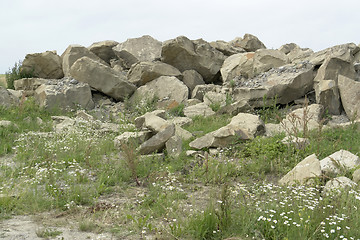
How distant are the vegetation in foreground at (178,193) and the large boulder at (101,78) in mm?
5069

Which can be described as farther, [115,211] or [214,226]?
[115,211]

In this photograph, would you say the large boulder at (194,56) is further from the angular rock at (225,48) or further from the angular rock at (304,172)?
the angular rock at (304,172)

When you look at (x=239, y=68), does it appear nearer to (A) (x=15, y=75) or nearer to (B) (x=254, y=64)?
(B) (x=254, y=64)

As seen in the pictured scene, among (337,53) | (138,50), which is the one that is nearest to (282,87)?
(337,53)

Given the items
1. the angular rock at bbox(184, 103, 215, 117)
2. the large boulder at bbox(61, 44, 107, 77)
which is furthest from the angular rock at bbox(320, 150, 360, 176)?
the large boulder at bbox(61, 44, 107, 77)

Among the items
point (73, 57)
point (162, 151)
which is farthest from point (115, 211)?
point (73, 57)

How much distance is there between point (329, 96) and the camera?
40.2 feet

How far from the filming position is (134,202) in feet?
18.5

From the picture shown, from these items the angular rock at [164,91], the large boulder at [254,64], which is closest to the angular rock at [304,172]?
the angular rock at [164,91]

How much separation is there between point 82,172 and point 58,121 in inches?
243

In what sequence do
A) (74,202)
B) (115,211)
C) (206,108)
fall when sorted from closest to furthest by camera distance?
(115,211) → (74,202) → (206,108)

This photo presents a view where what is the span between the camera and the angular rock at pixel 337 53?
13.6 m

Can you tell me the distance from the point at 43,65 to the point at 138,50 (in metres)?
4.59

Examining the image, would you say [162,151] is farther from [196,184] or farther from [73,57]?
[73,57]
